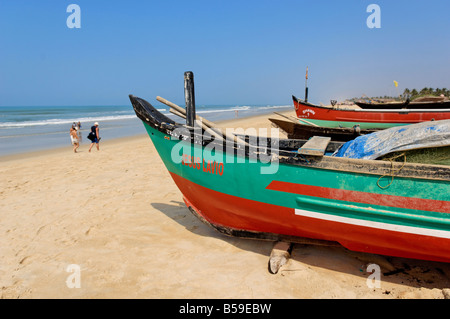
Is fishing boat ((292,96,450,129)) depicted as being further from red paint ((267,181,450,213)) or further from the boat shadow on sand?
red paint ((267,181,450,213))

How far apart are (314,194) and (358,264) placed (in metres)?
1.19

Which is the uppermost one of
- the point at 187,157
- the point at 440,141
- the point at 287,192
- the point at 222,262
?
the point at 440,141

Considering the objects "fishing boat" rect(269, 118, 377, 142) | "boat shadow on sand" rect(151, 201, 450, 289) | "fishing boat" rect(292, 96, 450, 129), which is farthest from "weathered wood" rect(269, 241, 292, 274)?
"fishing boat" rect(292, 96, 450, 129)

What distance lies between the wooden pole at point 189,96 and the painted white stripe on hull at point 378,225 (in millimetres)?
1904

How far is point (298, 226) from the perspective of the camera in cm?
324

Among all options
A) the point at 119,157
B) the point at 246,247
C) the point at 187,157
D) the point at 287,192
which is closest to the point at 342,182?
the point at 287,192

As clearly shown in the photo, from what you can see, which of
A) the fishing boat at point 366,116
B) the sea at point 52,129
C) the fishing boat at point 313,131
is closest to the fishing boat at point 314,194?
the fishing boat at point 313,131

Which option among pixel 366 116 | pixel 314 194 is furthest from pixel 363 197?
pixel 366 116

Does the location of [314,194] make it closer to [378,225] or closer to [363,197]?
[363,197]

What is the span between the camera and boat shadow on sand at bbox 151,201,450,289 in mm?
3053

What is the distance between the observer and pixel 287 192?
309 cm

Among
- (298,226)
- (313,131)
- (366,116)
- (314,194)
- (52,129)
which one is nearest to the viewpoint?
(314,194)

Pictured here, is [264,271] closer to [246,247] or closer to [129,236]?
[246,247]

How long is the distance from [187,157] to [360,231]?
223 cm
